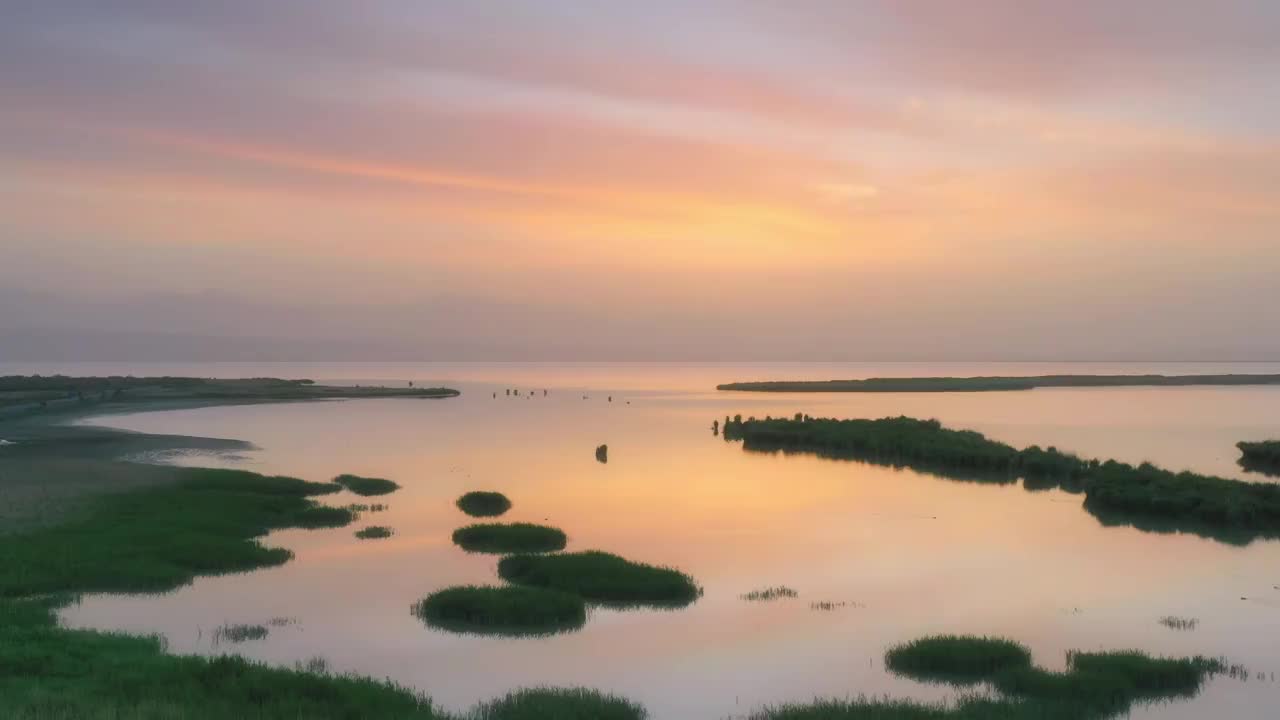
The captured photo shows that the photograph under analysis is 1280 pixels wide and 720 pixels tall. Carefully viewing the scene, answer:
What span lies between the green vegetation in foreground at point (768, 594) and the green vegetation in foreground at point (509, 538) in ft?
24.0

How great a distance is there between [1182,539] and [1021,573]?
365 inches

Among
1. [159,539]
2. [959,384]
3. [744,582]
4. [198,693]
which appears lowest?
[744,582]

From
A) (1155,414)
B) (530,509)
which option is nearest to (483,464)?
(530,509)

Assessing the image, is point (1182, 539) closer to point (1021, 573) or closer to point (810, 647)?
point (1021, 573)

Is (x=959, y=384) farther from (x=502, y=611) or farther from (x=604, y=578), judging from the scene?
(x=502, y=611)

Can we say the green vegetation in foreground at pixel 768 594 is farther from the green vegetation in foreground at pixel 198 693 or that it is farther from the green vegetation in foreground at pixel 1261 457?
the green vegetation in foreground at pixel 1261 457

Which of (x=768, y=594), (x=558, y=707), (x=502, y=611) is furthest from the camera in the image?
(x=768, y=594)

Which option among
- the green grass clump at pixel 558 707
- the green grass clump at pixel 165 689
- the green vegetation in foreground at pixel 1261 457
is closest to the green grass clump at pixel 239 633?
the green grass clump at pixel 165 689

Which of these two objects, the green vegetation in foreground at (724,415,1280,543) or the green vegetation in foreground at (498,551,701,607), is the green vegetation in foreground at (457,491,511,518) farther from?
the green vegetation in foreground at (724,415,1280,543)

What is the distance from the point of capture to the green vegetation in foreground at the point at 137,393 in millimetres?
93312

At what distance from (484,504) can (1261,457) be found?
147 feet

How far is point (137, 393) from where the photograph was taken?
11425 centimetres

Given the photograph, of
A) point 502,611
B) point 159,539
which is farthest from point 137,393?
point 502,611

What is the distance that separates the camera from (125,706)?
13188 millimetres
